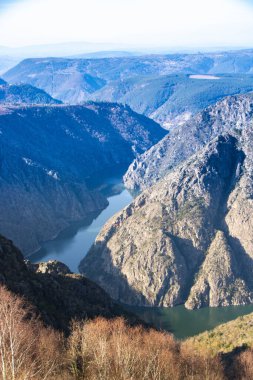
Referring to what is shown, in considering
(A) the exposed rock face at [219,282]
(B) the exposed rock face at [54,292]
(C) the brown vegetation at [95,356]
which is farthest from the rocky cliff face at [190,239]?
(C) the brown vegetation at [95,356]

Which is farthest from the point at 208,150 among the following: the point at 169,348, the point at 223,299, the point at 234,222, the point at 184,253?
the point at 169,348

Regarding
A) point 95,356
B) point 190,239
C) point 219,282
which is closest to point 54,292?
point 95,356

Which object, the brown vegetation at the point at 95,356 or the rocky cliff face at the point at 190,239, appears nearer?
the brown vegetation at the point at 95,356

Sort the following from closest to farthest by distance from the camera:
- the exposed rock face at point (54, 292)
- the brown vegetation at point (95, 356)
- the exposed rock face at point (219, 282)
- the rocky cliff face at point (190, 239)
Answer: the brown vegetation at point (95, 356)
the exposed rock face at point (54, 292)
the exposed rock face at point (219, 282)
the rocky cliff face at point (190, 239)

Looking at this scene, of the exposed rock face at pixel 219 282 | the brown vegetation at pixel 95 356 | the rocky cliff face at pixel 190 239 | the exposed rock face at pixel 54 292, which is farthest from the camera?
the rocky cliff face at pixel 190 239

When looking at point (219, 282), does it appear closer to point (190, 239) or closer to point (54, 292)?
point (190, 239)

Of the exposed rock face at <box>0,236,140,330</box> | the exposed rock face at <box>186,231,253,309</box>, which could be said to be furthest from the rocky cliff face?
the exposed rock face at <box>0,236,140,330</box>

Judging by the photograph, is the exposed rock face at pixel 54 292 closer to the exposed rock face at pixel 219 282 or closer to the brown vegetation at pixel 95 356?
the brown vegetation at pixel 95 356
